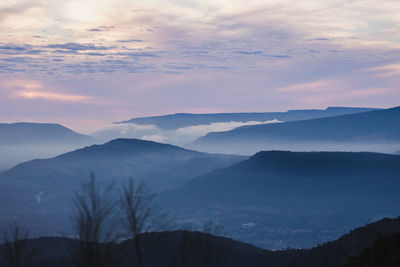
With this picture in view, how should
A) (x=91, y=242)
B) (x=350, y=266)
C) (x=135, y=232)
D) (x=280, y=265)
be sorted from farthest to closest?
(x=280, y=265) → (x=350, y=266) → (x=135, y=232) → (x=91, y=242)

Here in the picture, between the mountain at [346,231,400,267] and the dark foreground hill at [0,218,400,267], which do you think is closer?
the mountain at [346,231,400,267]

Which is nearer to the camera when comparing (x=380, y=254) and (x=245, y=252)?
(x=380, y=254)

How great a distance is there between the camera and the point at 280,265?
84500 mm

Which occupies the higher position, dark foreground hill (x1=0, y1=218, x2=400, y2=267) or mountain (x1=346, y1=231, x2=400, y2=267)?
mountain (x1=346, y1=231, x2=400, y2=267)

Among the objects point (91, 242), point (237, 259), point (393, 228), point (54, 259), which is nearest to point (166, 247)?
point (237, 259)

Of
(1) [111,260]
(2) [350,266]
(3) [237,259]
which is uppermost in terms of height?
(1) [111,260]

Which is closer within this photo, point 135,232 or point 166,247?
point 135,232

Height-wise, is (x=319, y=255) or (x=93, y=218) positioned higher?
(x=93, y=218)

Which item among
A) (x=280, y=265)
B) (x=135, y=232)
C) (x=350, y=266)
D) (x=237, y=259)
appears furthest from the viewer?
(x=237, y=259)

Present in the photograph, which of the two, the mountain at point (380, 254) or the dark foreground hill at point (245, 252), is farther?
the dark foreground hill at point (245, 252)

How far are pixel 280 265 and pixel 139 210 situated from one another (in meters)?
48.7

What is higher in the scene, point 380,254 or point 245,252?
point 380,254

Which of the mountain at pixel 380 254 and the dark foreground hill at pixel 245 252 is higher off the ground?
the mountain at pixel 380 254

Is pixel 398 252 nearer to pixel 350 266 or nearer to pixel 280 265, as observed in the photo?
pixel 350 266
